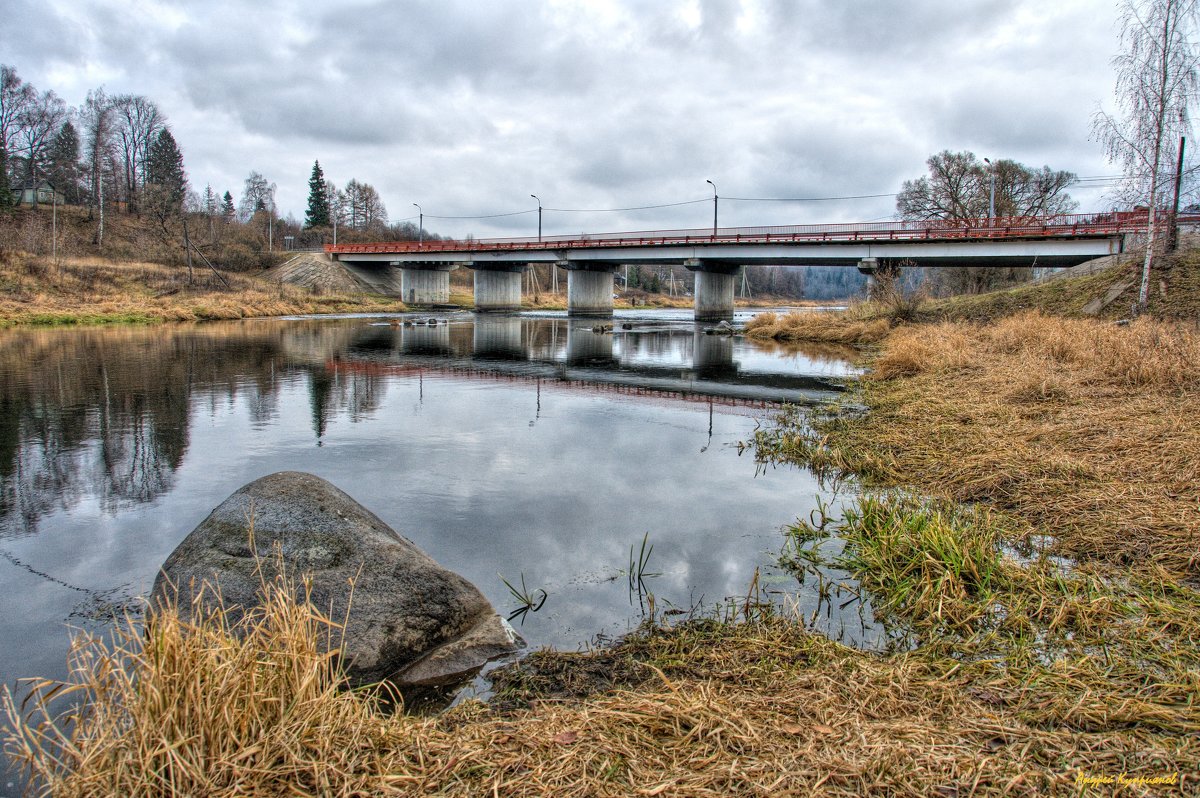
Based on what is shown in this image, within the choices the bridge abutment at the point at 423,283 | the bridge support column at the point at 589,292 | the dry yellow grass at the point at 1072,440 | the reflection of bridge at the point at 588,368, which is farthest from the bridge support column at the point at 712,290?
the dry yellow grass at the point at 1072,440

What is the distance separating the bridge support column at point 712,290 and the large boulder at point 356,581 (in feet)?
188

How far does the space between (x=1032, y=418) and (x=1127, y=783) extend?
9.06 metres

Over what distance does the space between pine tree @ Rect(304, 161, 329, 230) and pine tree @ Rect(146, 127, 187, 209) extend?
59.1ft

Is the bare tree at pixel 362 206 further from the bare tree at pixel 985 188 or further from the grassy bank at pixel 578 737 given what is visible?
the grassy bank at pixel 578 737

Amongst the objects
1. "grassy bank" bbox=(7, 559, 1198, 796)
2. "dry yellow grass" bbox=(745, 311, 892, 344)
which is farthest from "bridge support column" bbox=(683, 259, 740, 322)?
"grassy bank" bbox=(7, 559, 1198, 796)

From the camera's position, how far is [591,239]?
6750cm

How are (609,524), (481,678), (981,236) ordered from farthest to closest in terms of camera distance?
1. (981,236)
2. (609,524)
3. (481,678)

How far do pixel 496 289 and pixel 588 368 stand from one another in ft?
190

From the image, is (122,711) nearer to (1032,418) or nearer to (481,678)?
(481,678)

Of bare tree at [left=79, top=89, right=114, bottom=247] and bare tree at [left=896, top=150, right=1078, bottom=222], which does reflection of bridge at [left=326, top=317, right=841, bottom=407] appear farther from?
bare tree at [left=79, top=89, right=114, bottom=247]

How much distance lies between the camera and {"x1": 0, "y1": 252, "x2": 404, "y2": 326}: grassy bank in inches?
1644

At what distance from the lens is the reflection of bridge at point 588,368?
1934 centimetres

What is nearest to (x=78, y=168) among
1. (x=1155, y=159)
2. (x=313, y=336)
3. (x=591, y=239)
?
(x=591, y=239)

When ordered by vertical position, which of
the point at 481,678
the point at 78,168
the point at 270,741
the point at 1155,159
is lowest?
the point at 481,678
